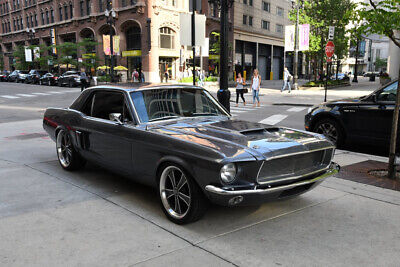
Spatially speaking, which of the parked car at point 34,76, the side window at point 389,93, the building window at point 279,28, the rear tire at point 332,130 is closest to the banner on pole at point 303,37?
the rear tire at point 332,130

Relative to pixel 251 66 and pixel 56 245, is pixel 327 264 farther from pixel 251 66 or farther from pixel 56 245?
pixel 251 66

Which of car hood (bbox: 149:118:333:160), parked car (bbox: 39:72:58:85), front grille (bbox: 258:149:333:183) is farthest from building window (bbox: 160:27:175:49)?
front grille (bbox: 258:149:333:183)

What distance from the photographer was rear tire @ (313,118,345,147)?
8.05m

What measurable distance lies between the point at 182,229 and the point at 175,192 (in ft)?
1.35

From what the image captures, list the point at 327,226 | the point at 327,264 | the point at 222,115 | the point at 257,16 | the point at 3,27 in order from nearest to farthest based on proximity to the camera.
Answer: the point at 327,264, the point at 327,226, the point at 222,115, the point at 257,16, the point at 3,27

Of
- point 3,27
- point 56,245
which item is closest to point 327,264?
point 56,245

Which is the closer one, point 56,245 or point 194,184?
point 56,245

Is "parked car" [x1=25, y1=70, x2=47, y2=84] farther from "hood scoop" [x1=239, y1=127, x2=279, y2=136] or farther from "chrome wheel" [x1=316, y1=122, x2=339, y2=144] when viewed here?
"hood scoop" [x1=239, y1=127, x2=279, y2=136]

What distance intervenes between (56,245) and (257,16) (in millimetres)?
60922

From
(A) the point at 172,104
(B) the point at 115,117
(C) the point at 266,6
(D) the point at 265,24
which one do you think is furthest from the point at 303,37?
(C) the point at 266,6

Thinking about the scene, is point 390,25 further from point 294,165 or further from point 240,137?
point 240,137

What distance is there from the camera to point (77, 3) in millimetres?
53969

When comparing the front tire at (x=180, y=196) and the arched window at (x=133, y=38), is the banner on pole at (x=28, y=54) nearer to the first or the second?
the arched window at (x=133, y=38)

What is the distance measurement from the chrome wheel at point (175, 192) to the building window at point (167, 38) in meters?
43.8
